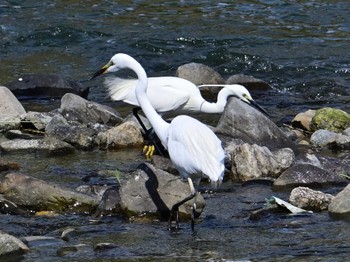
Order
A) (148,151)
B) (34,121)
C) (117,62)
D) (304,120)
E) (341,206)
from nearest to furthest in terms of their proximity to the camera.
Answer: (341,206) → (117,62) → (148,151) → (34,121) → (304,120)

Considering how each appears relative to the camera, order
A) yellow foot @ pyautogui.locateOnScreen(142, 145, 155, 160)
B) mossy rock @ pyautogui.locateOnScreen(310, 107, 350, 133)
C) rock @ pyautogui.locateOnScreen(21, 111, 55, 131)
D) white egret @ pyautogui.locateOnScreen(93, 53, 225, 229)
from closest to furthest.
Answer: white egret @ pyautogui.locateOnScreen(93, 53, 225, 229) < yellow foot @ pyautogui.locateOnScreen(142, 145, 155, 160) < rock @ pyautogui.locateOnScreen(21, 111, 55, 131) < mossy rock @ pyautogui.locateOnScreen(310, 107, 350, 133)

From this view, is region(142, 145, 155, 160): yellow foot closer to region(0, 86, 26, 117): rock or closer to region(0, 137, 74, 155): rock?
region(0, 137, 74, 155): rock

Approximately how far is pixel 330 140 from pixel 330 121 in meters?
0.51

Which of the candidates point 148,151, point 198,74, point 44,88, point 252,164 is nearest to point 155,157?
point 148,151

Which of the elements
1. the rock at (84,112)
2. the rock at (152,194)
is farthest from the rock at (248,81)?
the rock at (152,194)

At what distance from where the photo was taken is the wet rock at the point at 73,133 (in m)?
8.33

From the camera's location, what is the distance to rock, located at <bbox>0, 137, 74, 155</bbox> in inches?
319

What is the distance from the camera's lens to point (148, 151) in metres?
8.23

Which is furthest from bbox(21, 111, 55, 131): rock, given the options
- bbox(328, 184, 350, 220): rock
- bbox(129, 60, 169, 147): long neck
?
bbox(328, 184, 350, 220): rock

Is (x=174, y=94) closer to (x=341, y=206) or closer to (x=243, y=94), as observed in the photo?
(x=243, y=94)

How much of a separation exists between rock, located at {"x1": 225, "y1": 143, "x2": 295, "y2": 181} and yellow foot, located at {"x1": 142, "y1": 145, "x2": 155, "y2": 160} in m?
0.98

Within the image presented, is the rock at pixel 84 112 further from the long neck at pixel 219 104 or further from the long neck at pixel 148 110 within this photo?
the long neck at pixel 148 110

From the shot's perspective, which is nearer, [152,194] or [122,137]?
[152,194]

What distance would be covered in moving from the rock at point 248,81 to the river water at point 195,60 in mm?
138
